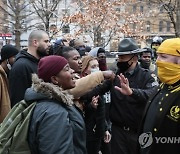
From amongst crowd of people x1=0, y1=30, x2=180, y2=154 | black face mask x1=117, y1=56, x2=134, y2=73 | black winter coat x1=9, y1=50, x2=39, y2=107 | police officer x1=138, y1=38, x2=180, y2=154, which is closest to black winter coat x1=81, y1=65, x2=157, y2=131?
crowd of people x1=0, y1=30, x2=180, y2=154

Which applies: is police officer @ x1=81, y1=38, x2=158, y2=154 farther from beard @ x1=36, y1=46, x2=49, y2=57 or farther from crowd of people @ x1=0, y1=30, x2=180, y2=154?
beard @ x1=36, y1=46, x2=49, y2=57

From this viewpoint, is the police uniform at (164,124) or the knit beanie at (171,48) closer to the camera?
the police uniform at (164,124)

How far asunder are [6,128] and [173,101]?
5.05ft

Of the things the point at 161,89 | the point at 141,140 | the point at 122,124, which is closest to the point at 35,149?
the point at 141,140

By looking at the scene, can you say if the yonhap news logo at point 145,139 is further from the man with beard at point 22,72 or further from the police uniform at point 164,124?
the man with beard at point 22,72

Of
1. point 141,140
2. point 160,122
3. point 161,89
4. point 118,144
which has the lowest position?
point 118,144

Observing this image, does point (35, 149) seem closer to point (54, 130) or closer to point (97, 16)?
point (54, 130)

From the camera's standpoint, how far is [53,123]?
9.83 ft

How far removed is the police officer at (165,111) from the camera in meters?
3.52

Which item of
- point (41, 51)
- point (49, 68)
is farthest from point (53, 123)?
point (41, 51)

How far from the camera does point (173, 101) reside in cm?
357

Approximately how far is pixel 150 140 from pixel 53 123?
45.4 inches

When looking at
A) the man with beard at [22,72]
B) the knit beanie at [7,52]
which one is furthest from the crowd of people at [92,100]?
the knit beanie at [7,52]

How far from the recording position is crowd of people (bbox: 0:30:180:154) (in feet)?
10.0
